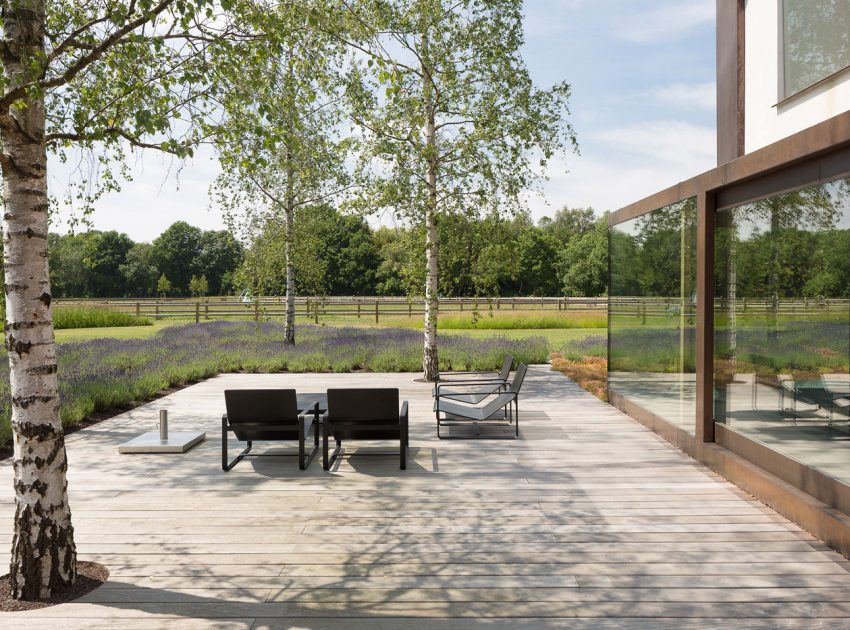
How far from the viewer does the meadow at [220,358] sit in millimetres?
10109

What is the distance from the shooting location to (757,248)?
564 centimetres

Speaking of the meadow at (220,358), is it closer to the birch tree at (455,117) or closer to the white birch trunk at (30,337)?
the birch tree at (455,117)

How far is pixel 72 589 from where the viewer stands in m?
3.73

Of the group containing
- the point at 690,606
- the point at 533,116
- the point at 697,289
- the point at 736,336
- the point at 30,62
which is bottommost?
the point at 690,606

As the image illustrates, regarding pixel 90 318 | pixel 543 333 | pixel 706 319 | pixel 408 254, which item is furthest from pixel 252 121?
pixel 90 318

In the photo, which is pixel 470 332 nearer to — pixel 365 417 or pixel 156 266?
pixel 365 417

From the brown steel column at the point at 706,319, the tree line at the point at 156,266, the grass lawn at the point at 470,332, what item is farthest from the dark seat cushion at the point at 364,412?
the tree line at the point at 156,266

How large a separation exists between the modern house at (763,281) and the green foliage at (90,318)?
25434mm

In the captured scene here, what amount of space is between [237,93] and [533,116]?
860 centimetres

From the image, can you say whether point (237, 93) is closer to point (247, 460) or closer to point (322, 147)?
point (247, 460)

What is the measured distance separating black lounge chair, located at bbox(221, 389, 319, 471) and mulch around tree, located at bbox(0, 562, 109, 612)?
2.24m

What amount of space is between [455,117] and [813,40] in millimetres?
6869

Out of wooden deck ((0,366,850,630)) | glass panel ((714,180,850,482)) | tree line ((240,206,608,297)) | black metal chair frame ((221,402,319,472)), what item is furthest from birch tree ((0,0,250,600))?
tree line ((240,206,608,297))

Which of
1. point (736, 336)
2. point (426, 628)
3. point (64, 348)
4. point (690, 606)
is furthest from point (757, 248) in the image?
point (64, 348)
